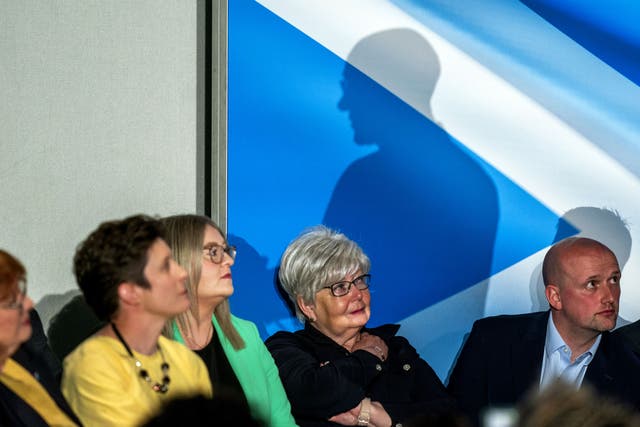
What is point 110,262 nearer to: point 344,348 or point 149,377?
point 149,377

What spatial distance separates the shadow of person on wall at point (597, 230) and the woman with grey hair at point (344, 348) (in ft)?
2.63

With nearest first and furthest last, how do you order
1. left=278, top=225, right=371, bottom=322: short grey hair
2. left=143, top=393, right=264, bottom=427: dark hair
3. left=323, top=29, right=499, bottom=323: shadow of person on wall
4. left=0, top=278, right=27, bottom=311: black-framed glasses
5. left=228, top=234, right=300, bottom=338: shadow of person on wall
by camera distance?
left=143, top=393, right=264, bottom=427: dark hair, left=0, top=278, right=27, bottom=311: black-framed glasses, left=278, top=225, right=371, bottom=322: short grey hair, left=228, top=234, right=300, bottom=338: shadow of person on wall, left=323, top=29, right=499, bottom=323: shadow of person on wall

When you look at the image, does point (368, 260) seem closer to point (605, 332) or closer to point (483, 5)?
point (605, 332)

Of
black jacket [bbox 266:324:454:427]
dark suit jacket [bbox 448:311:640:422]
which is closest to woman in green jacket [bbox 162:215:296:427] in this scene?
black jacket [bbox 266:324:454:427]

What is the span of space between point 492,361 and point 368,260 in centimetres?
67

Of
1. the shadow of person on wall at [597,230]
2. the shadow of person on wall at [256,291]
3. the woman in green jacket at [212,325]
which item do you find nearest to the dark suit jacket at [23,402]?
the woman in green jacket at [212,325]

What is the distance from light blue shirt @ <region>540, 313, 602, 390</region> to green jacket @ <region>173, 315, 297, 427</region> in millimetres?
1149

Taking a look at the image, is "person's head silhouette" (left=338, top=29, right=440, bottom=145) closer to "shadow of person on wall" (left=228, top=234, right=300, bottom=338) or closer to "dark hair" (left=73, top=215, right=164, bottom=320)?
"shadow of person on wall" (left=228, top=234, right=300, bottom=338)

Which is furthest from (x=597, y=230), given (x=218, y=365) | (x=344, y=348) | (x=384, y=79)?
(x=218, y=365)

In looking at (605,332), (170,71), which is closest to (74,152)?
(170,71)

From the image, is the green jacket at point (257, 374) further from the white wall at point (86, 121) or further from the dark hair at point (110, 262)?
the white wall at point (86, 121)

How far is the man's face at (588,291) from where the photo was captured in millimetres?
4496

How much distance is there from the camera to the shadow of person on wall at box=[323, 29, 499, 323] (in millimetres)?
4926

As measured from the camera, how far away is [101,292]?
3.32 metres
